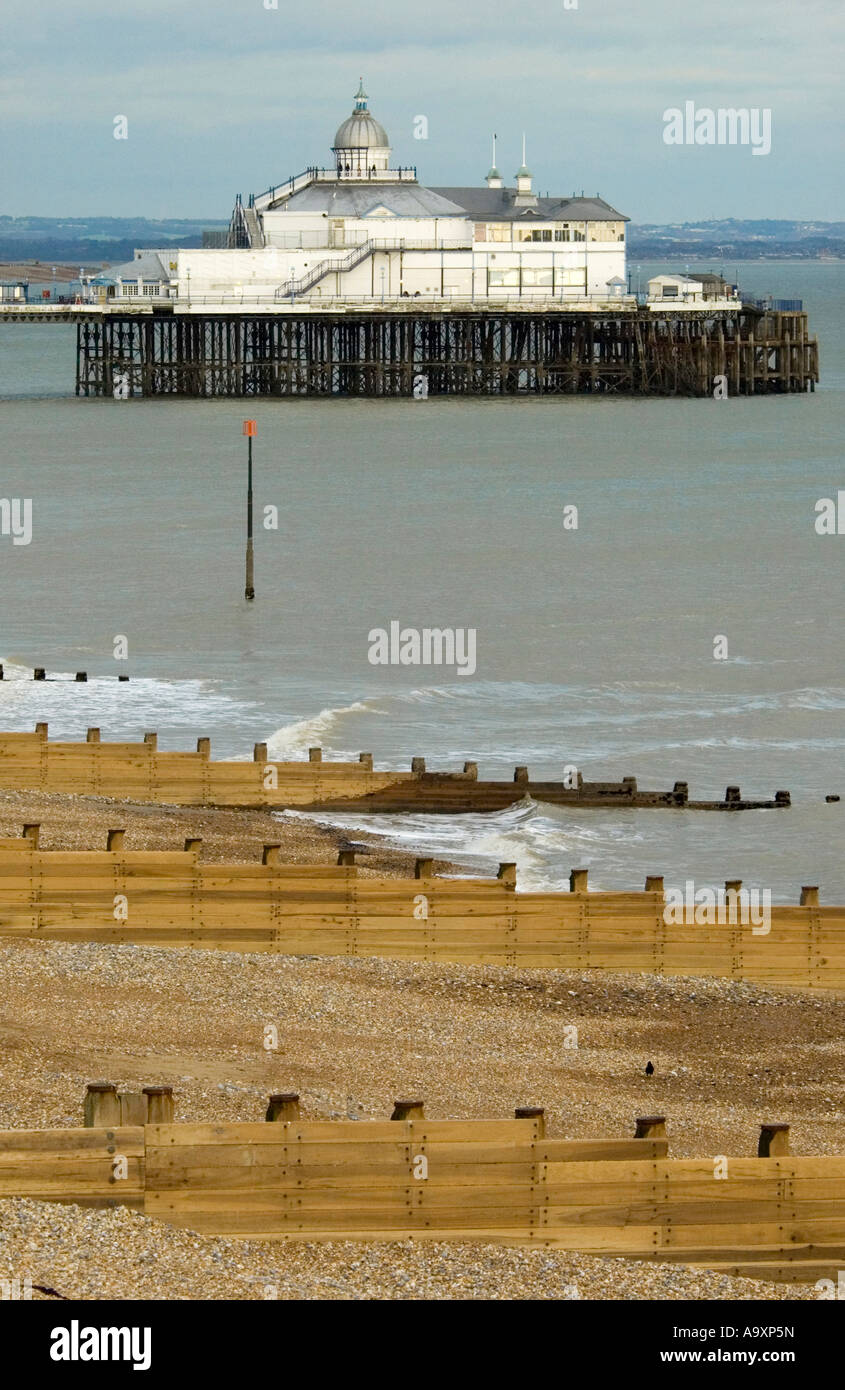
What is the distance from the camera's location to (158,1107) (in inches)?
436

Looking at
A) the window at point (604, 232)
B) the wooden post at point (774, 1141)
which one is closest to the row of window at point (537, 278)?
the window at point (604, 232)

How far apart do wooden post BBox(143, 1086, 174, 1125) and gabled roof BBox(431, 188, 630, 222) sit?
92.8 metres

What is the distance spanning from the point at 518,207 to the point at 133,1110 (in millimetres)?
98921

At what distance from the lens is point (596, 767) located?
92.1 ft

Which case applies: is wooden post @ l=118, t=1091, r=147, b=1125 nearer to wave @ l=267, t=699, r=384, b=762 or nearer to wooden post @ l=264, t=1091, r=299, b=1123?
wooden post @ l=264, t=1091, r=299, b=1123

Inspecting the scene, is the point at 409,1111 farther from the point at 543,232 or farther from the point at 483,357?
the point at 543,232

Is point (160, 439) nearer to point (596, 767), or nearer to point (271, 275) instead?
point (271, 275)

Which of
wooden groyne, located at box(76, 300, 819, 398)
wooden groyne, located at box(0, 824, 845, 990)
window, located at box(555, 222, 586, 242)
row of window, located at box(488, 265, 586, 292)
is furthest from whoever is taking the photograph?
window, located at box(555, 222, 586, 242)

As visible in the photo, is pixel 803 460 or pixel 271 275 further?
pixel 271 275

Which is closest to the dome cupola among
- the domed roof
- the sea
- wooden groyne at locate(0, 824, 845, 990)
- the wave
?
the domed roof

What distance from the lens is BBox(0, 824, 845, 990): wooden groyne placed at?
1645 centimetres

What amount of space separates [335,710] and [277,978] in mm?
16661

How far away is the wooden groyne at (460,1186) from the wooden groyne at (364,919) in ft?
17.5
